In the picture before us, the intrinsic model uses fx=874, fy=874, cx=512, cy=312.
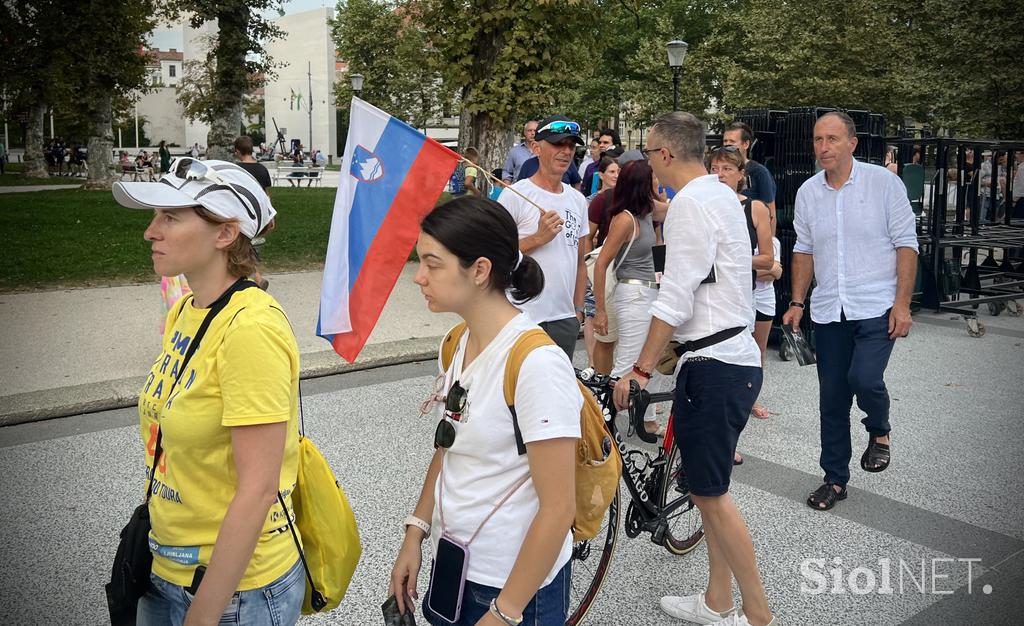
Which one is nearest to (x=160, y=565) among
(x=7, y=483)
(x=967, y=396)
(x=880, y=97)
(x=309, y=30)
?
(x=7, y=483)

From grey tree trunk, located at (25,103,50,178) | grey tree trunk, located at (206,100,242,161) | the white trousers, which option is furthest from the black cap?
grey tree trunk, located at (25,103,50,178)

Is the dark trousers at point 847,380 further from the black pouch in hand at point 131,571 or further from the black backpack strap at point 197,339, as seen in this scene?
the black pouch in hand at point 131,571

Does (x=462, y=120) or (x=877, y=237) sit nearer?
(x=877, y=237)

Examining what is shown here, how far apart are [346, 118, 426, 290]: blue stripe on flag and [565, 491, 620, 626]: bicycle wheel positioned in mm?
1693

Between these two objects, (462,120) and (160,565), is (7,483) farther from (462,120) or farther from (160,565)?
(462,120)

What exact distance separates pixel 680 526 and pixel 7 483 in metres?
3.87

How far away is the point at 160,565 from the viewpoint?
213 cm

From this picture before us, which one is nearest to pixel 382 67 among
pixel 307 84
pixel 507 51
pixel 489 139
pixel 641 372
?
pixel 307 84

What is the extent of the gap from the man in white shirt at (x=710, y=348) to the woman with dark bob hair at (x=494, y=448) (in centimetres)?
136

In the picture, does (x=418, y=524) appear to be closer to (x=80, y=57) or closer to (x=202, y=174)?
(x=202, y=174)

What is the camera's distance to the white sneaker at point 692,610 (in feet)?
12.0

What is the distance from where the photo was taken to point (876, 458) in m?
5.18

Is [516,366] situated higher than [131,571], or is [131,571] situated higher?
[516,366]

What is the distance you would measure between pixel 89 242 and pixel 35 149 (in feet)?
96.1
